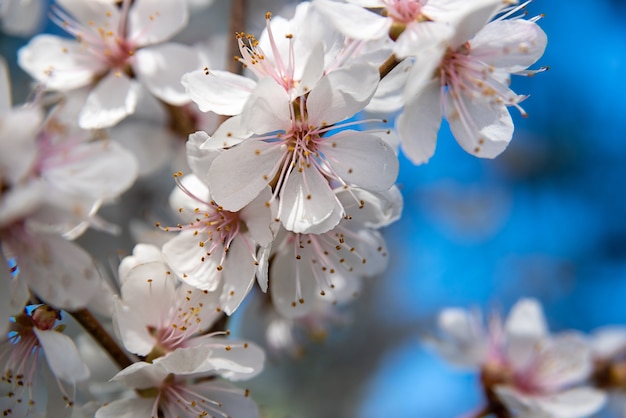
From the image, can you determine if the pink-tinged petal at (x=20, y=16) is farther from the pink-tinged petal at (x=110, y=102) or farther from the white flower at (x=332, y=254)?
the white flower at (x=332, y=254)

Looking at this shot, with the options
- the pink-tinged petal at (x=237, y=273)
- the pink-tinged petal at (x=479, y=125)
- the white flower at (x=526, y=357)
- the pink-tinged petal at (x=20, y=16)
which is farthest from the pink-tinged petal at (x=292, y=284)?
the pink-tinged petal at (x=20, y=16)

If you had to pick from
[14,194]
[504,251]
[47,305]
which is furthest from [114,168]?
[504,251]

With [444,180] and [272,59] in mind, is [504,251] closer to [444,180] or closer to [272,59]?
[444,180]

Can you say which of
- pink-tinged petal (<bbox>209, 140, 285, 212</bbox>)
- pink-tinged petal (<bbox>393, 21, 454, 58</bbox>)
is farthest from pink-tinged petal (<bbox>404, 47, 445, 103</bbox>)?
pink-tinged petal (<bbox>209, 140, 285, 212</bbox>)

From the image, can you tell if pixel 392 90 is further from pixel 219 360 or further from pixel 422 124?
pixel 219 360

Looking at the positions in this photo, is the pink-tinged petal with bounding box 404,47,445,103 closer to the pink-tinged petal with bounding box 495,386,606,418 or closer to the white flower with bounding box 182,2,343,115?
the white flower with bounding box 182,2,343,115
